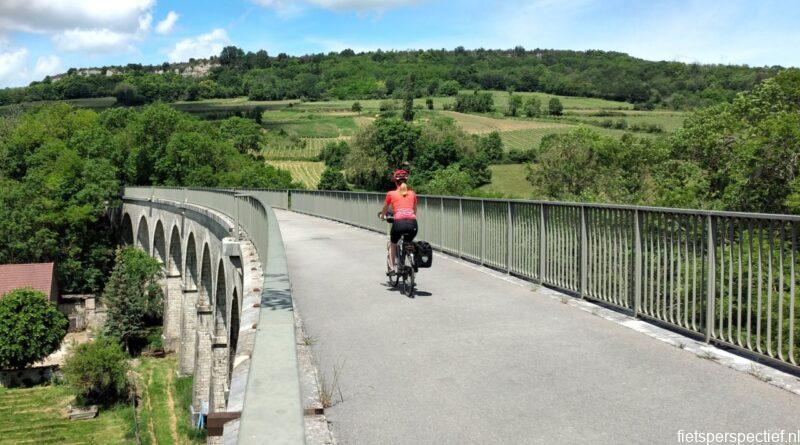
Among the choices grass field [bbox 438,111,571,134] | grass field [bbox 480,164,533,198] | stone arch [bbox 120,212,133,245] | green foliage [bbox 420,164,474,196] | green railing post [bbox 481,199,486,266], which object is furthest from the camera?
grass field [bbox 438,111,571,134]

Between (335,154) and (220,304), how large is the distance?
226ft

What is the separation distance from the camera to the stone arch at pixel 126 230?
58.1m

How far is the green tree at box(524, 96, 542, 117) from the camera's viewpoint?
10588cm

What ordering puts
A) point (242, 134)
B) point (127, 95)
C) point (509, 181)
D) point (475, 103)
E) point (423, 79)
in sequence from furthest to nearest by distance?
point (423, 79)
point (127, 95)
point (475, 103)
point (242, 134)
point (509, 181)

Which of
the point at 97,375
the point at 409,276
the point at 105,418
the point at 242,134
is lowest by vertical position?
the point at 105,418

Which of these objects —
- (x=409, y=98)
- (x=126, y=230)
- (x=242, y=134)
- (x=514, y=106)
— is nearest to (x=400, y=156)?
(x=242, y=134)

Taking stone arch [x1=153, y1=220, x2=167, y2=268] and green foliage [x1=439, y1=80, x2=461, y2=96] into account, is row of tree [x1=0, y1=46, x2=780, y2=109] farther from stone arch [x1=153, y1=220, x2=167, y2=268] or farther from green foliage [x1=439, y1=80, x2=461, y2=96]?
stone arch [x1=153, y1=220, x2=167, y2=268]

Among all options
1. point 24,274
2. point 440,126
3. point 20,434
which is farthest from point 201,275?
point 440,126

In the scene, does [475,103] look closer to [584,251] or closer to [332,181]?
[332,181]

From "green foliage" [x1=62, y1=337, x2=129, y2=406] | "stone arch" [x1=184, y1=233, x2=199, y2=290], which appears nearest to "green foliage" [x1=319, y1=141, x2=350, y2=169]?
"green foliage" [x1=62, y1=337, x2=129, y2=406]

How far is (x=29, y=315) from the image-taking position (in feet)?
141

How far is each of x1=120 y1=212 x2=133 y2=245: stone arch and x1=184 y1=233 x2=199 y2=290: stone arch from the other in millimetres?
28018

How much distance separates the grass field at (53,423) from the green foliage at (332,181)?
1548 inches

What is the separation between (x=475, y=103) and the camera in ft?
365
